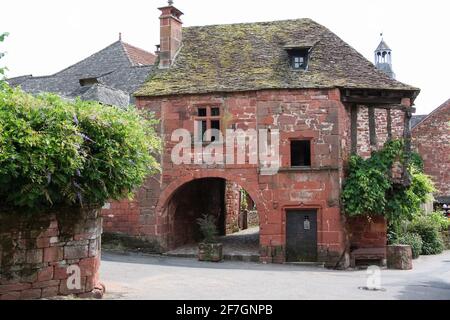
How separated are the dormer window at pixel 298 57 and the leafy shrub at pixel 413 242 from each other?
310 inches

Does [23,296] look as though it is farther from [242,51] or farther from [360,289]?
[242,51]

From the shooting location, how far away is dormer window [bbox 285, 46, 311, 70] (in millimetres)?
18938

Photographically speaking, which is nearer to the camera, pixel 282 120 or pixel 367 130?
pixel 282 120

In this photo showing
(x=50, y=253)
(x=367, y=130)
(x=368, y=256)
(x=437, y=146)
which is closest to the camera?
(x=50, y=253)

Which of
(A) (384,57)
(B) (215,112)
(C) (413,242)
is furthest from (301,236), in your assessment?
(A) (384,57)

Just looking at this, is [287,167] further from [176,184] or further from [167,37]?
[167,37]

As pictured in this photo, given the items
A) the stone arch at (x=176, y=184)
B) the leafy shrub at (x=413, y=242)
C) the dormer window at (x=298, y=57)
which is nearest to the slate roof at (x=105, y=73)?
the stone arch at (x=176, y=184)

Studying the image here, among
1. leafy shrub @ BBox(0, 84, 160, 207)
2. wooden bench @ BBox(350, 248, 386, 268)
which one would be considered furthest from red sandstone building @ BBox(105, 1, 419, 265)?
leafy shrub @ BBox(0, 84, 160, 207)

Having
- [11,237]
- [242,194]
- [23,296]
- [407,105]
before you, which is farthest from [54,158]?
[242,194]

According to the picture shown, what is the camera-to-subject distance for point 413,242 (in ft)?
68.3

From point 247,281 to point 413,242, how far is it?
414 inches

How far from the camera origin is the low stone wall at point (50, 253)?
8867 mm

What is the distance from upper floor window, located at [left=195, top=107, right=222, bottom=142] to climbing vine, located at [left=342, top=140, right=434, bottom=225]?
192 inches

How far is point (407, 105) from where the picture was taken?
18.9 m
